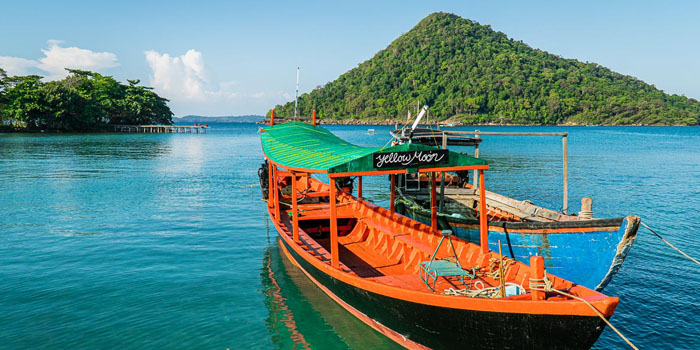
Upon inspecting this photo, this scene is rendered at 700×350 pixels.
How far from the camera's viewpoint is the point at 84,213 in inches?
792

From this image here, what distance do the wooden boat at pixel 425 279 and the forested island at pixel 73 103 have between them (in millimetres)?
89765

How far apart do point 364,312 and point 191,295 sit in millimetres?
5240

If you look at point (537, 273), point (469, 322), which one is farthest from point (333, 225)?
point (537, 273)

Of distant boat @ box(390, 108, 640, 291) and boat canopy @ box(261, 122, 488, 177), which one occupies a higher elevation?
boat canopy @ box(261, 122, 488, 177)

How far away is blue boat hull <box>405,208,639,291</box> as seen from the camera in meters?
8.73

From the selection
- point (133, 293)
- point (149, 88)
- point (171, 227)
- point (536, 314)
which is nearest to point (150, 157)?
point (171, 227)

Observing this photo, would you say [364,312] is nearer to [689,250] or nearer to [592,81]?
[689,250]

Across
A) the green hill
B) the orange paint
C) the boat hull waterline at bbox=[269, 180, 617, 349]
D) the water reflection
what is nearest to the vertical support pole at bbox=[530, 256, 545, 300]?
the boat hull waterline at bbox=[269, 180, 617, 349]

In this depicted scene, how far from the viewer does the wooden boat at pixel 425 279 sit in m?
6.46

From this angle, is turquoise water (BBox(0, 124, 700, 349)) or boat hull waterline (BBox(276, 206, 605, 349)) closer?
boat hull waterline (BBox(276, 206, 605, 349))

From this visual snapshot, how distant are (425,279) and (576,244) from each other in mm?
3885

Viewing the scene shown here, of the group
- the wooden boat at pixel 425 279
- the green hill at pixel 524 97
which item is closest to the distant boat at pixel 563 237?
the wooden boat at pixel 425 279

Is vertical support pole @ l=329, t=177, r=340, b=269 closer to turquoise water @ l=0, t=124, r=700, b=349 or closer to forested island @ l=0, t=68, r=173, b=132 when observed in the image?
turquoise water @ l=0, t=124, r=700, b=349

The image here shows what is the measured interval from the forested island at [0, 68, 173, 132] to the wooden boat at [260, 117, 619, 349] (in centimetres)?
8976
